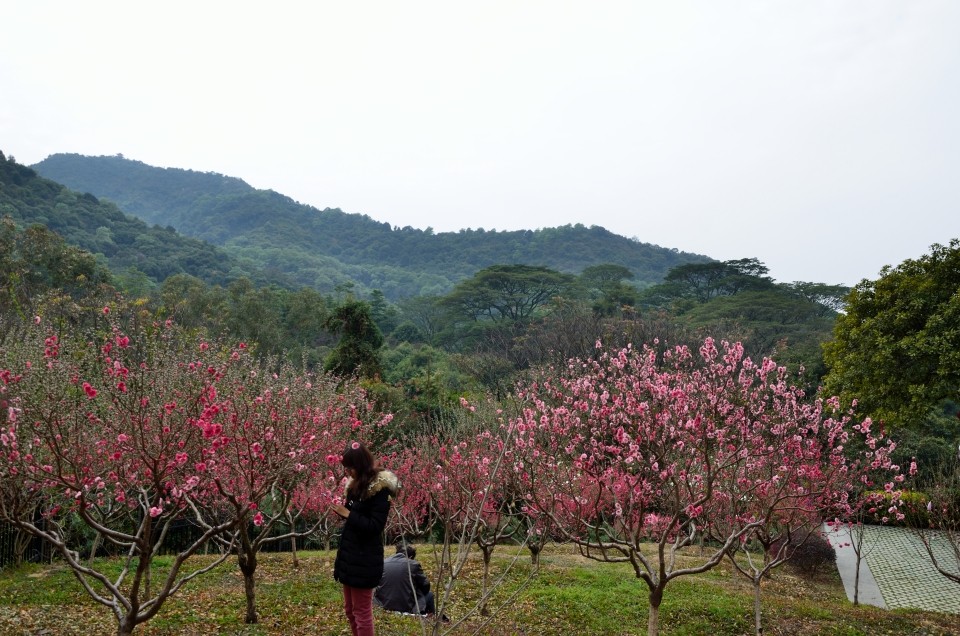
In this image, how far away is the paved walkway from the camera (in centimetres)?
1030

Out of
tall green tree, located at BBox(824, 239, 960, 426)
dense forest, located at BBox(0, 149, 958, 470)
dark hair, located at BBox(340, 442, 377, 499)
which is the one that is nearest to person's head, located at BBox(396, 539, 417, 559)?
dark hair, located at BBox(340, 442, 377, 499)

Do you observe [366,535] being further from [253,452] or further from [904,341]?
[904,341]

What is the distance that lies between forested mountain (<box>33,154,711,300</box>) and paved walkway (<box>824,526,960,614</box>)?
1961 inches

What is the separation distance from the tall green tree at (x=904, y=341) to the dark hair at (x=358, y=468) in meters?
11.8

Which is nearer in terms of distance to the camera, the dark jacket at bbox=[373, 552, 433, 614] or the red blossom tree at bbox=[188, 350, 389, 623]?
the red blossom tree at bbox=[188, 350, 389, 623]

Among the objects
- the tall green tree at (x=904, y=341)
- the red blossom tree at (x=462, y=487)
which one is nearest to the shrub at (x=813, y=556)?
the tall green tree at (x=904, y=341)

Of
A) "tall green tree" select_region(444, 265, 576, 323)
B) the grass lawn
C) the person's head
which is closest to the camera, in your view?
the person's head

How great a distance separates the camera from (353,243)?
88.4 metres

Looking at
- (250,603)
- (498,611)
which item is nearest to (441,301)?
(250,603)

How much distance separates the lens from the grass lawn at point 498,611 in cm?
614

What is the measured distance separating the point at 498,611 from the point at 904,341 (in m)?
10.3

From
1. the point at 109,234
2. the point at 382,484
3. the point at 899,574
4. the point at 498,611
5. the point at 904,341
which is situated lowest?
the point at 899,574

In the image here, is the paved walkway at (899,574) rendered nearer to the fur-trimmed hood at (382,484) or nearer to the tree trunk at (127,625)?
the fur-trimmed hood at (382,484)

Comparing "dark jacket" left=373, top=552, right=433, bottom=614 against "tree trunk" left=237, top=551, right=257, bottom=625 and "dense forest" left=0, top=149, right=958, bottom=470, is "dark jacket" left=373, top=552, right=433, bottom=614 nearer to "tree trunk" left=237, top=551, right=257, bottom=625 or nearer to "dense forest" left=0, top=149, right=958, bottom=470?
"tree trunk" left=237, top=551, right=257, bottom=625
